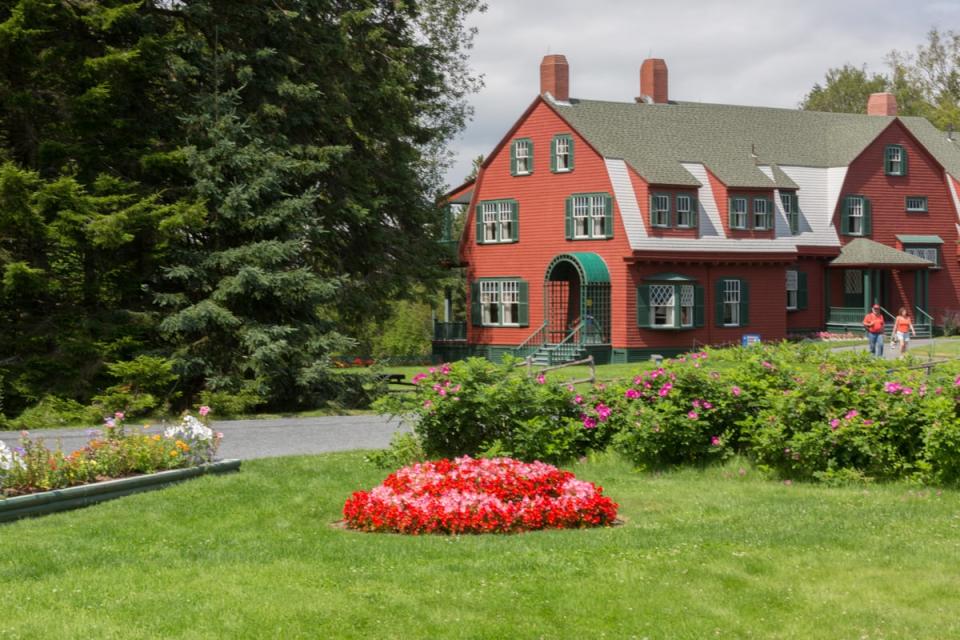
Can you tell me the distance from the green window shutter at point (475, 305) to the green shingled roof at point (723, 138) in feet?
25.0

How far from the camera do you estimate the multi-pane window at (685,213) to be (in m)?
44.0

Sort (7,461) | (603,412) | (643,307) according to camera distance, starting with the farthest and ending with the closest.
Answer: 1. (643,307)
2. (603,412)
3. (7,461)

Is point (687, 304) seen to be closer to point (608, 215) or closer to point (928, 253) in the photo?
point (608, 215)

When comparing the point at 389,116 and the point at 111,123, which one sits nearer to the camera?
the point at 111,123

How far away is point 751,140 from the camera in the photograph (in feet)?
164

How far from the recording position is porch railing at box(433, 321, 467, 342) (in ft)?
159

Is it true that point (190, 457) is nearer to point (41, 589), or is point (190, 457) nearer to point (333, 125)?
point (41, 589)

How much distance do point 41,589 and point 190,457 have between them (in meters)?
5.93

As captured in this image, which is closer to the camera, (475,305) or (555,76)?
(555,76)

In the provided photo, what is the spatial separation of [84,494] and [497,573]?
5.62 m

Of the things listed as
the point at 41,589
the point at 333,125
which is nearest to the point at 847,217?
the point at 333,125

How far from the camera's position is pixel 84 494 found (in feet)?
41.6

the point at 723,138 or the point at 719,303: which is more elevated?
the point at 723,138

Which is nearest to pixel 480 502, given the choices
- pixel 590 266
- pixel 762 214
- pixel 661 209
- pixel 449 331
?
pixel 590 266
